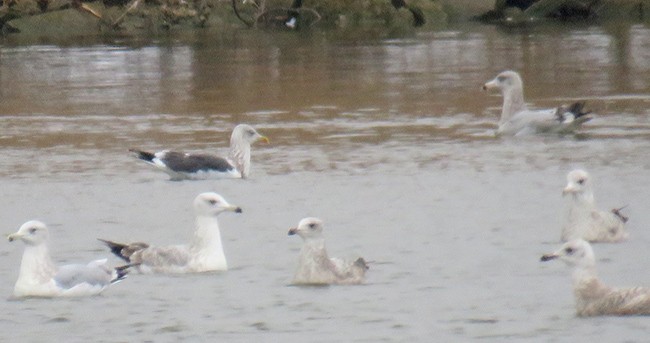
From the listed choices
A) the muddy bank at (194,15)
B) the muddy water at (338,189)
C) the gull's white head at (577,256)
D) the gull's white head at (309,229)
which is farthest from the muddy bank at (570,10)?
the gull's white head at (577,256)

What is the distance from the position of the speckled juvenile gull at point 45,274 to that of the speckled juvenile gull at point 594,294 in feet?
9.53

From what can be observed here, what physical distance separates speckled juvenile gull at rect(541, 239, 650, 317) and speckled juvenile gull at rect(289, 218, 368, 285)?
1.56 meters

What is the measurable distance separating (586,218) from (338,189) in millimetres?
3580

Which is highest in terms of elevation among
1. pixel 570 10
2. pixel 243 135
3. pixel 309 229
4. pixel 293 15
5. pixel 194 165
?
pixel 309 229

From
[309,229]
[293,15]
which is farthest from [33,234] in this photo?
[293,15]

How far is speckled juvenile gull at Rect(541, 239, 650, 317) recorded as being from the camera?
10.4 metres

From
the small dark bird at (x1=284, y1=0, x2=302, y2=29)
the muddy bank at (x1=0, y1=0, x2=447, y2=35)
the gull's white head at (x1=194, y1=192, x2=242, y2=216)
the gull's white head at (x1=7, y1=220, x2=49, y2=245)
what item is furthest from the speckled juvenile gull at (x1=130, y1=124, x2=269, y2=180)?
the small dark bird at (x1=284, y1=0, x2=302, y2=29)

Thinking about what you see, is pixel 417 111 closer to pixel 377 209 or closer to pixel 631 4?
pixel 377 209

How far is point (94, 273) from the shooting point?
11.4 m

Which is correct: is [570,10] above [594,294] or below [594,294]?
below

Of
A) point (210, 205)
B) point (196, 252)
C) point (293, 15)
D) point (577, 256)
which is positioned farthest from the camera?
point (293, 15)

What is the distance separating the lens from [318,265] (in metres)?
11.6

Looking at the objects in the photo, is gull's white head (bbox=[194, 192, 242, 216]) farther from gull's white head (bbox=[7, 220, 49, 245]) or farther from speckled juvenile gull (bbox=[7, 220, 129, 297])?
gull's white head (bbox=[7, 220, 49, 245])

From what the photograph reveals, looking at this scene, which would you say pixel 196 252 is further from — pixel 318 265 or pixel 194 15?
pixel 194 15
